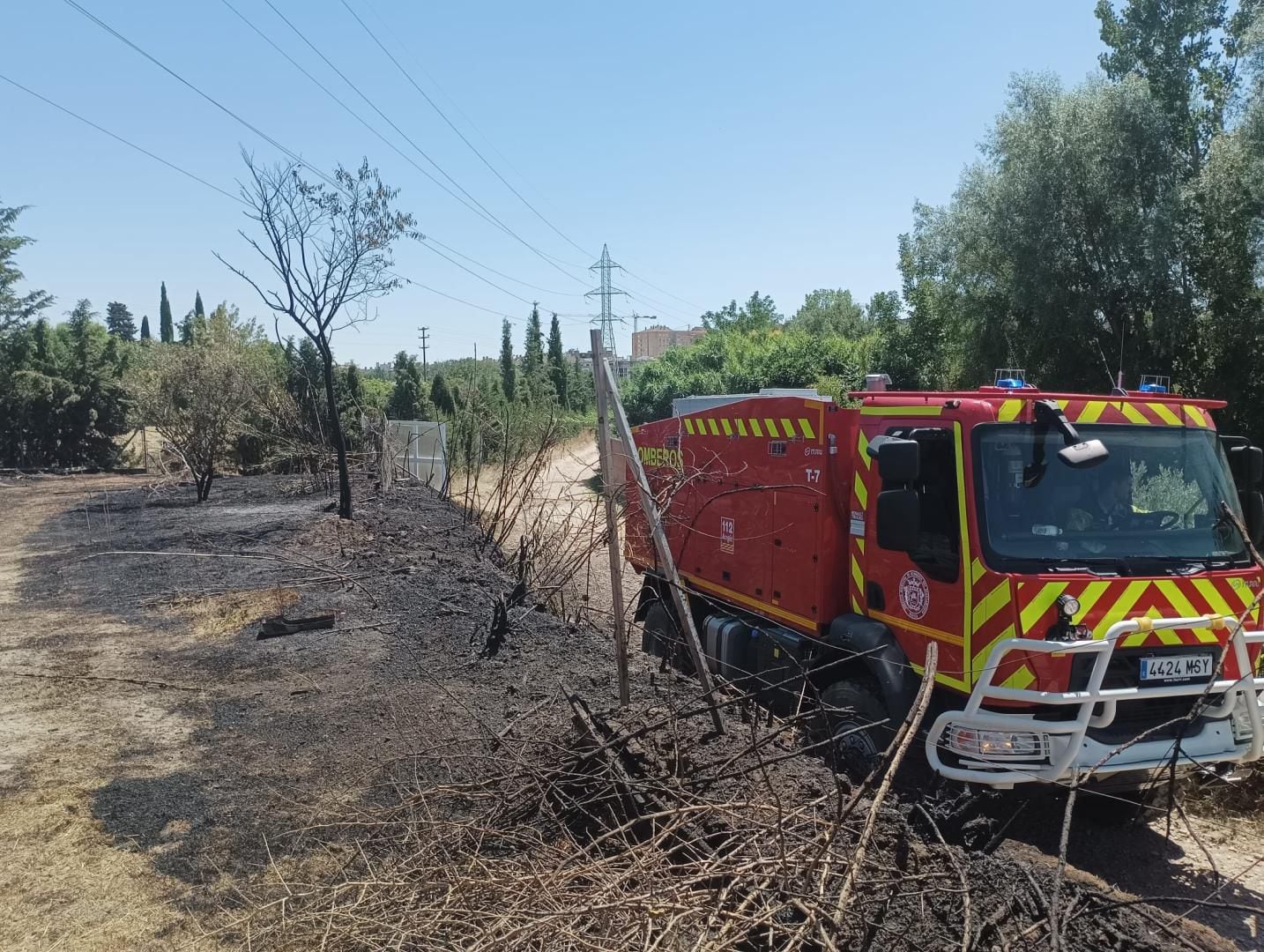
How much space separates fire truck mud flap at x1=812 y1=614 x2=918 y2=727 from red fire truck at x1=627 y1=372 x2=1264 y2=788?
1cm

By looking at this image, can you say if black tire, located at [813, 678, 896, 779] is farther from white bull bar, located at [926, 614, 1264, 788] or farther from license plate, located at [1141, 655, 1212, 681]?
license plate, located at [1141, 655, 1212, 681]

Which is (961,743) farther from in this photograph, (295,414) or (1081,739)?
(295,414)

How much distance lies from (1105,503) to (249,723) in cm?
557

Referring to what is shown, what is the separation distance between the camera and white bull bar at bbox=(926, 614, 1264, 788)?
167 inches

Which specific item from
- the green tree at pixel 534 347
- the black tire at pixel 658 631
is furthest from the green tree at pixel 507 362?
the black tire at pixel 658 631

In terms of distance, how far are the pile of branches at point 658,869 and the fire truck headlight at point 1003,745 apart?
0.59 metres

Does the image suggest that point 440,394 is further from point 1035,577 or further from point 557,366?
point 1035,577

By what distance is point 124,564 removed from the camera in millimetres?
12086

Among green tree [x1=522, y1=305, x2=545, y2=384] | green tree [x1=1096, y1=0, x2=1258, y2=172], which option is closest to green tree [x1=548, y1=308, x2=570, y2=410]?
green tree [x1=522, y1=305, x2=545, y2=384]

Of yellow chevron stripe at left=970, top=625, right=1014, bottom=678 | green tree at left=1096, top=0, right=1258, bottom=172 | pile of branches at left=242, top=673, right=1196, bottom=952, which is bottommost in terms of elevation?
pile of branches at left=242, top=673, right=1196, bottom=952

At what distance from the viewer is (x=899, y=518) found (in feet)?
15.6

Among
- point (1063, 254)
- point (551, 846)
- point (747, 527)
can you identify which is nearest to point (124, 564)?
point (747, 527)

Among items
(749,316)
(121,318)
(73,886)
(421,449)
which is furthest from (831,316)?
(121,318)

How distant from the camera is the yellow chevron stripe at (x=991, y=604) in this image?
4.45m
